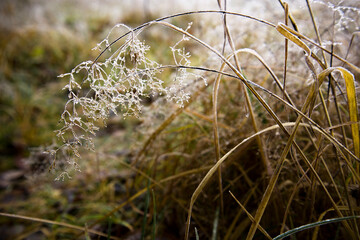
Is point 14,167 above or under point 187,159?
above

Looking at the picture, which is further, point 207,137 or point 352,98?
point 207,137

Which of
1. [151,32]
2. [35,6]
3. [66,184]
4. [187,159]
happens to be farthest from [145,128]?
[35,6]

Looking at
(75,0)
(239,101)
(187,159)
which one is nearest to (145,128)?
(187,159)

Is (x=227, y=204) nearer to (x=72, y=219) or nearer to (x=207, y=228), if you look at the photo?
(x=207, y=228)

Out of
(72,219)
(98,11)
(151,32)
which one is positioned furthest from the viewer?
(98,11)

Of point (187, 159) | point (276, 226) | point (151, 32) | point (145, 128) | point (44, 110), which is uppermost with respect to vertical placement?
point (151, 32)

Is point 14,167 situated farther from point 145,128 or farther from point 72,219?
point 145,128

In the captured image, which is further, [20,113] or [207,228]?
[20,113]

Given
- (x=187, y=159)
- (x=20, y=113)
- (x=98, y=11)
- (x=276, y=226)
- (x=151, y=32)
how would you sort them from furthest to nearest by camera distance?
(x=98, y=11)
(x=151, y=32)
(x=20, y=113)
(x=187, y=159)
(x=276, y=226)
